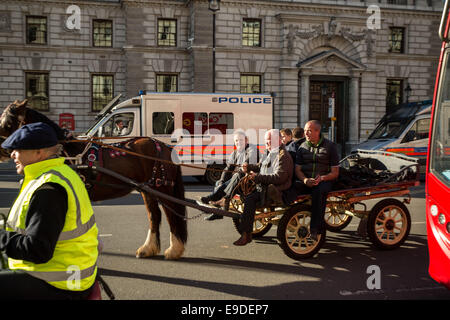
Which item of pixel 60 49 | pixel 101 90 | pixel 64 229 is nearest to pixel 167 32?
pixel 101 90

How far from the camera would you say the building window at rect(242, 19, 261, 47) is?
1058 inches

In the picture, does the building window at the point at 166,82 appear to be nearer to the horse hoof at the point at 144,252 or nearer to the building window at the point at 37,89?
the building window at the point at 37,89

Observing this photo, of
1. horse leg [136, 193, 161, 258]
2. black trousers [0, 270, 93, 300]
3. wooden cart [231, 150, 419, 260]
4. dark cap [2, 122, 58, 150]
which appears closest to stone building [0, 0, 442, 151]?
wooden cart [231, 150, 419, 260]

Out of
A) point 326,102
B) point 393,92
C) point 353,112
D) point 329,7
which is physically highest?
point 329,7

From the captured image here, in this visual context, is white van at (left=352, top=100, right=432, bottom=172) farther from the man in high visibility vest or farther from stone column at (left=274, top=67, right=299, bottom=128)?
the man in high visibility vest

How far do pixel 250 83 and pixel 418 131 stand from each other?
13.6 metres

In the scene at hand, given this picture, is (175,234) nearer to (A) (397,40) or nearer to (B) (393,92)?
(B) (393,92)

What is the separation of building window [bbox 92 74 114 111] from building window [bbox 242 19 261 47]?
9179 mm

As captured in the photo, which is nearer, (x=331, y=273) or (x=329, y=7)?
(x=331, y=273)

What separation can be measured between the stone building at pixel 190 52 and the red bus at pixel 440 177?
21.9 m

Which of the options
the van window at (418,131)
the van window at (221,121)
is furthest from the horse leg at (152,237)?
the van window at (418,131)

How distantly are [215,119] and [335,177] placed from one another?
9.04 m

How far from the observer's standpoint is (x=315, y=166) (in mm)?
6328
